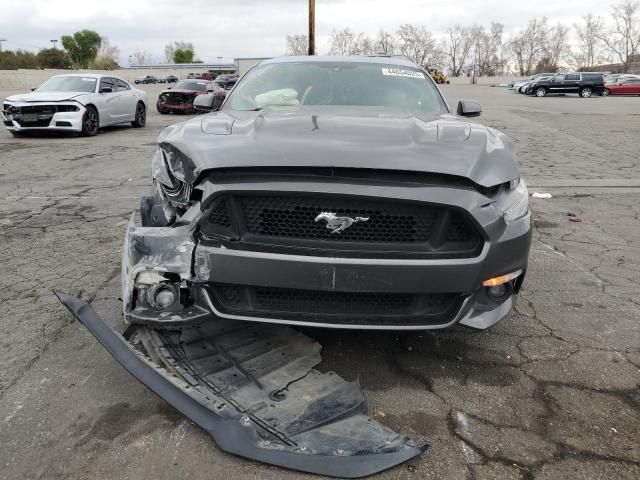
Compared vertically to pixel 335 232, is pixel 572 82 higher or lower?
higher

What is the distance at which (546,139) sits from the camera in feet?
43.1

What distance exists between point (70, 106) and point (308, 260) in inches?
474

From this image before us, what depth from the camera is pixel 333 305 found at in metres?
2.37

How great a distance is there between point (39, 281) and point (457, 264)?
3039 mm

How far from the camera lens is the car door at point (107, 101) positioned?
13298 millimetres

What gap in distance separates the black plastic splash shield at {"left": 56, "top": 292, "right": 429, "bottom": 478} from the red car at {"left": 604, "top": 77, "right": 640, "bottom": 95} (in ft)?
149

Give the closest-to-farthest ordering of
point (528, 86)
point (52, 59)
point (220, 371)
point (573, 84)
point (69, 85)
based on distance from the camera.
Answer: point (220, 371) < point (69, 85) < point (573, 84) < point (528, 86) < point (52, 59)

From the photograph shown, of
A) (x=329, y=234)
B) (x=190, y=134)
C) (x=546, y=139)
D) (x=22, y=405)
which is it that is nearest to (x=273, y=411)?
(x=329, y=234)

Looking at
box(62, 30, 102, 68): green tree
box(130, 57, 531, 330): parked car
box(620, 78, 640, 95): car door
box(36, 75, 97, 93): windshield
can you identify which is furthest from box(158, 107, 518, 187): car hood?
box(62, 30, 102, 68): green tree

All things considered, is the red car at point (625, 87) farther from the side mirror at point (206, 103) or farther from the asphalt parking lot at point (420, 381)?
the side mirror at point (206, 103)

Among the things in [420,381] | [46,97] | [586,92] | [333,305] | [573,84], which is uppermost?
[573,84]

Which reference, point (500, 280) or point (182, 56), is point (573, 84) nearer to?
point (500, 280)

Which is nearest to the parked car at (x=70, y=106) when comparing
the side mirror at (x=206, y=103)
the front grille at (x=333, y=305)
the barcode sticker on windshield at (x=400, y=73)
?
the side mirror at (x=206, y=103)

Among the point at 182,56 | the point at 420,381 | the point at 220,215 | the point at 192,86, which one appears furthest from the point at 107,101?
the point at 182,56
